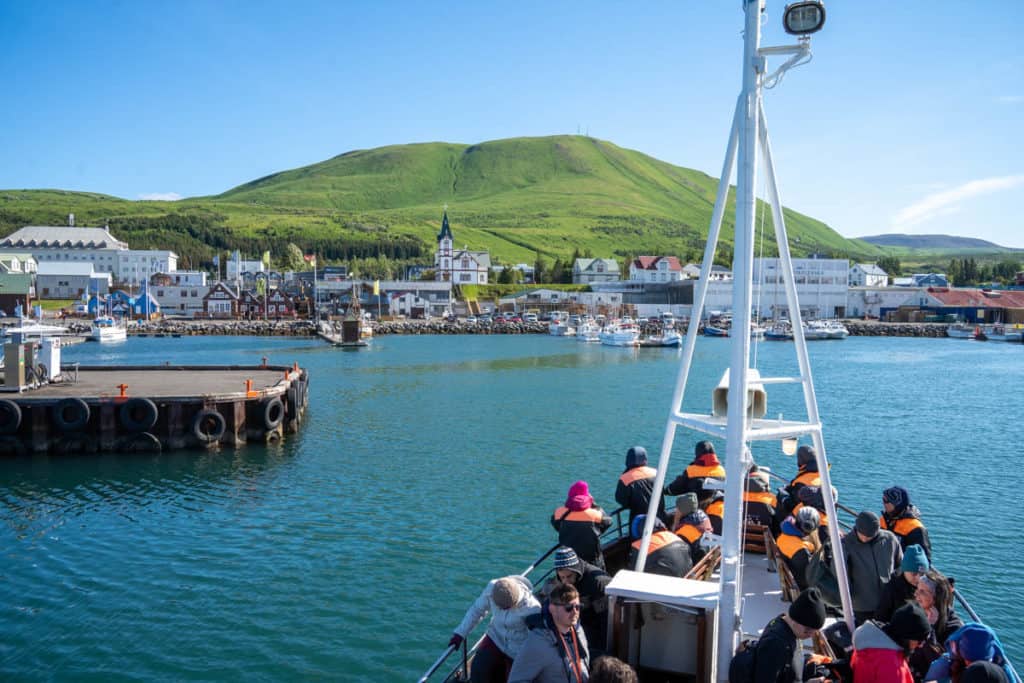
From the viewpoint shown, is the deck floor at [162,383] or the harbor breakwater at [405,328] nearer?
the deck floor at [162,383]

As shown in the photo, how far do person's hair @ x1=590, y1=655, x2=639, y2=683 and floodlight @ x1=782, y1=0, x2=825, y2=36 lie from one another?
640 cm

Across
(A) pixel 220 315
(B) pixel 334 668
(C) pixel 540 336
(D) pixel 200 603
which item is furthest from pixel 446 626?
(A) pixel 220 315

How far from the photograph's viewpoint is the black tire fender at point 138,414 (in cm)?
2966

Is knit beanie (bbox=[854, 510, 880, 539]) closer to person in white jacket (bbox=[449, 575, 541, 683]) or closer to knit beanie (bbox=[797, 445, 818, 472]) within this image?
knit beanie (bbox=[797, 445, 818, 472])

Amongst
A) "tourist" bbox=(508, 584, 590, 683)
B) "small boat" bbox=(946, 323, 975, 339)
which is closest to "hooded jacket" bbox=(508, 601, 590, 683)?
"tourist" bbox=(508, 584, 590, 683)

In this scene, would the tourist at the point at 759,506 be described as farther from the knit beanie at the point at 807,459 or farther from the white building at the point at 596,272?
the white building at the point at 596,272

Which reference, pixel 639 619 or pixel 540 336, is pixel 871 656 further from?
pixel 540 336

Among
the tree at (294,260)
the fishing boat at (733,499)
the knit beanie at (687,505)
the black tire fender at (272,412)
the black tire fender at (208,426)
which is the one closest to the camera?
the fishing boat at (733,499)

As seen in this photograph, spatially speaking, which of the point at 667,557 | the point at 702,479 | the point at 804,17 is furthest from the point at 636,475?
the point at 804,17

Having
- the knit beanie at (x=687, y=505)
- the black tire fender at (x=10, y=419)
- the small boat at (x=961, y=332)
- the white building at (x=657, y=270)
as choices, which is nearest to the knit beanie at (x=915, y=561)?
the knit beanie at (x=687, y=505)

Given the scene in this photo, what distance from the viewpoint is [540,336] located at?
4749 inches

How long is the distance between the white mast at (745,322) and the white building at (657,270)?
155 meters

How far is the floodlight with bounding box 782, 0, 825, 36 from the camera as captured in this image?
24.6 feet

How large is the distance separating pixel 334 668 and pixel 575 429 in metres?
24.3
